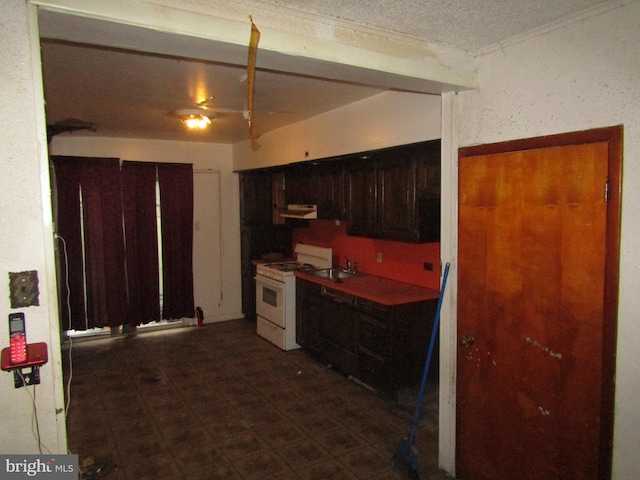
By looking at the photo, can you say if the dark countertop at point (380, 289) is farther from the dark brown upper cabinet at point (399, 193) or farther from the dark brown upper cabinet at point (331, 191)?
the dark brown upper cabinet at point (331, 191)

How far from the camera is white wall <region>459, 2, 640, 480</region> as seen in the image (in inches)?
69.9

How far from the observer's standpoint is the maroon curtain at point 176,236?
5914 mm

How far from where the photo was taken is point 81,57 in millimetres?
2639

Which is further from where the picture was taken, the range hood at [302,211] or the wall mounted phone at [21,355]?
the range hood at [302,211]

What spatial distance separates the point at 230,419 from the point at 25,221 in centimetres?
261

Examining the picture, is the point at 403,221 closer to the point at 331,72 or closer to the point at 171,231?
the point at 331,72

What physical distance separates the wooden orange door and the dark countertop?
1128mm

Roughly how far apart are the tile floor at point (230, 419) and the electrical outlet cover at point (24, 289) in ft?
6.17

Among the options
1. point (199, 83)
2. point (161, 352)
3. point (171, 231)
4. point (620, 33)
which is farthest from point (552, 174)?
point (171, 231)

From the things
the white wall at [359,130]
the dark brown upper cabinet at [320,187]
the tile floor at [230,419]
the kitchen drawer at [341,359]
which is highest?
the white wall at [359,130]

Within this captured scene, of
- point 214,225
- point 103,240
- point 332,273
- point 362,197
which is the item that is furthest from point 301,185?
point 103,240

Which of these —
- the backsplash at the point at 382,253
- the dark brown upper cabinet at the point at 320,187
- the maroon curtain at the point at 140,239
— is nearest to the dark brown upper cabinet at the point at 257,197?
the backsplash at the point at 382,253

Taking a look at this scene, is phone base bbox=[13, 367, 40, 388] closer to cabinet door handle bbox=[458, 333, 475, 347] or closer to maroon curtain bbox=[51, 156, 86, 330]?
cabinet door handle bbox=[458, 333, 475, 347]

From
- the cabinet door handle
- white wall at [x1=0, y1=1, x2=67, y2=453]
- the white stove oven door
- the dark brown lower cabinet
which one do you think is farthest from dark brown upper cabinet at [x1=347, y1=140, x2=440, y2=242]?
white wall at [x1=0, y1=1, x2=67, y2=453]
